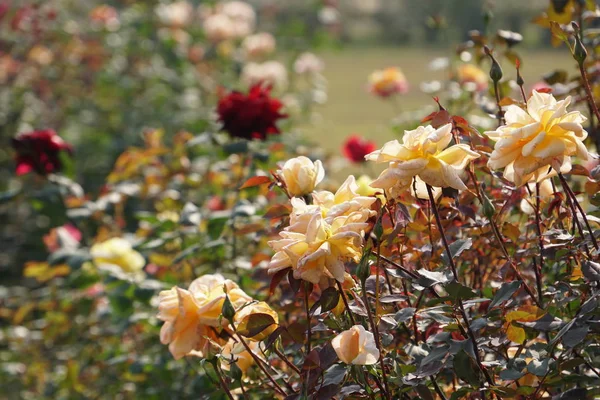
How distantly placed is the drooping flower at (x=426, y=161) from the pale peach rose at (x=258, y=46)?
3.05 m

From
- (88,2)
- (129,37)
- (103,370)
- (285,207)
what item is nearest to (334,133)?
(88,2)

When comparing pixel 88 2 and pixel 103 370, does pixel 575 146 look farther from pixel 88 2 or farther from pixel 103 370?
pixel 88 2

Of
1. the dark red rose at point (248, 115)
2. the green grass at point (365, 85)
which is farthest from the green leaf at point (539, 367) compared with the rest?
the green grass at point (365, 85)

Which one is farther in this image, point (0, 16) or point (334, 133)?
point (334, 133)

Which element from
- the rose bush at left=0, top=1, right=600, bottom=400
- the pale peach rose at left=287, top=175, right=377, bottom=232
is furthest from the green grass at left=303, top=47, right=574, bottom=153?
the pale peach rose at left=287, top=175, right=377, bottom=232

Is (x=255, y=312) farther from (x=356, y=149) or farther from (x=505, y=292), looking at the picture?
(x=356, y=149)

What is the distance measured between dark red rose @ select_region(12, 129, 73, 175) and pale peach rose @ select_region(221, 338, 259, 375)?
0.96m

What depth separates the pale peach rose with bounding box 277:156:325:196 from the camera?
0.99 meters

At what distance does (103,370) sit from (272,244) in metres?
1.36

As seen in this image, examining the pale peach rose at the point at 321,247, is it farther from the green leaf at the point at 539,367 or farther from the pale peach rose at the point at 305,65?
the pale peach rose at the point at 305,65

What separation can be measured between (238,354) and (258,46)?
2966 mm

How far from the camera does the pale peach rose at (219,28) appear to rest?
145 inches

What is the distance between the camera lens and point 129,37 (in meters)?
3.93

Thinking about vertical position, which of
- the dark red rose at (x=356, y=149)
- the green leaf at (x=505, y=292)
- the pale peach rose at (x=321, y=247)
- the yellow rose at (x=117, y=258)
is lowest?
the dark red rose at (x=356, y=149)
